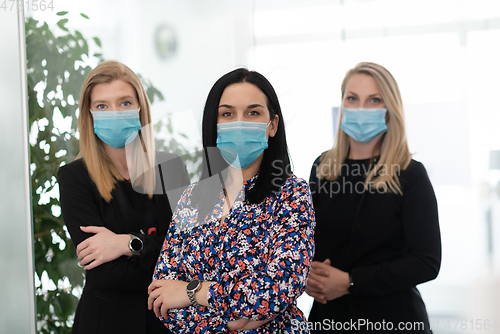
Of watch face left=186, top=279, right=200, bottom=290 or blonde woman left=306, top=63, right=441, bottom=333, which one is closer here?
watch face left=186, top=279, right=200, bottom=290

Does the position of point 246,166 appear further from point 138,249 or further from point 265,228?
point 138,249

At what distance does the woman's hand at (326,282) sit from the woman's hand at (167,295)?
2.15ft

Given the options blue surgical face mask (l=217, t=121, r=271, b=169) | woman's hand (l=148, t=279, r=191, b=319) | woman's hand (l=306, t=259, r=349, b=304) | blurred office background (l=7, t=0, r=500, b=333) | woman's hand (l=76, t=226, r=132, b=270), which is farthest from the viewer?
blurred office background (l=7, t=0, r=500, b=333)

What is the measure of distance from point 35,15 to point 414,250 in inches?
91.8

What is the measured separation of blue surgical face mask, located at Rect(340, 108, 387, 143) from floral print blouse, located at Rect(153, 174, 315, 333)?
67 cm

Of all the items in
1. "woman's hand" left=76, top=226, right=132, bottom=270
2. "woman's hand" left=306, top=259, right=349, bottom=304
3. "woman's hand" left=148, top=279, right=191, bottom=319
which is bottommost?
"woman's hand" left=306, top=259, right=349, bottom=304

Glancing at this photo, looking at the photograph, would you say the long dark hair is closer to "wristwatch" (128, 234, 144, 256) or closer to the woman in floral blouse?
the woman in floral blouse

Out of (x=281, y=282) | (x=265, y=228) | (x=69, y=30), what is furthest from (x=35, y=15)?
(x=281, y=282)

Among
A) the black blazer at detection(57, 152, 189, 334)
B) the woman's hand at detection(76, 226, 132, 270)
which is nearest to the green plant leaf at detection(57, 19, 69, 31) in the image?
the black blazer at detection(57, 152, 189, 334)

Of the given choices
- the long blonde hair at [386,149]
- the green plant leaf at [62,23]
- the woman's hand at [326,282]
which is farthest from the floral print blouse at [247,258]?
the green plant leaf at [62,23]

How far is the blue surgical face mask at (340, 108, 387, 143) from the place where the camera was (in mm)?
1896

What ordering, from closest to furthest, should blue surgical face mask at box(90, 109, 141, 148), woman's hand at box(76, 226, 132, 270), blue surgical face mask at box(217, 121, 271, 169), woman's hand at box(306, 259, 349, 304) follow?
1. blue surgical face mask at box(217, 121, 271, 169)
2. woman's hand at box(76, 226, 132, 270)
3. woman's hand at box(306, 259, 349, 304)
4. blue surgical face mask at box(90, 109, 141, 148)

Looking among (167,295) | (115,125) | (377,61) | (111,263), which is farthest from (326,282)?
(377,61)

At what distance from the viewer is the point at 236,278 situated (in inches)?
50.0
